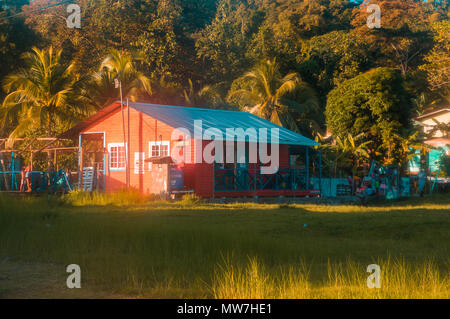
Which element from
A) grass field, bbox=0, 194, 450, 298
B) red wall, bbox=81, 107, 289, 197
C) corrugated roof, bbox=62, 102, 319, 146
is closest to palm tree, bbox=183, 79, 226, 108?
corrugated roof, bbox=62, 102, 319, 146

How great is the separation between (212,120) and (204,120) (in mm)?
637

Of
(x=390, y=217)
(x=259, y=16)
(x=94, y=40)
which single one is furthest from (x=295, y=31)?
(x=390, y=217)

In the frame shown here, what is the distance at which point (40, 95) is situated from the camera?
98.1 ft

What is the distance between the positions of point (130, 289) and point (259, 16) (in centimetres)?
4365

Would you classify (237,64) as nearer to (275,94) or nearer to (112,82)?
(275,94)

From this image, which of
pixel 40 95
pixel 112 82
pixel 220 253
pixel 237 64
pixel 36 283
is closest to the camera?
pixel 36 283

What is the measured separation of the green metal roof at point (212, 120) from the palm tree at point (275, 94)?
9.20m

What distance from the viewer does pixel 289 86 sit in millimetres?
35875

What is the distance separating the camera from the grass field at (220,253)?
21.2 feet

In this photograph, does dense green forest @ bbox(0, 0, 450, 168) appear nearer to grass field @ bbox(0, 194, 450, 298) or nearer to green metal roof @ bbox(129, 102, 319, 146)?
green metal roof @ bbox(129, 102, 319, 146)

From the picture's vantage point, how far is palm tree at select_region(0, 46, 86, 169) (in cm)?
2956

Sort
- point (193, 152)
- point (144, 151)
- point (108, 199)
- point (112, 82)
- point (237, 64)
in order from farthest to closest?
point (237, 64) < point (112, 82) < point (144, 151) < point (193, 152) < point (108, 199)

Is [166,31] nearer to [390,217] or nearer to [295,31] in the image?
[295,31]

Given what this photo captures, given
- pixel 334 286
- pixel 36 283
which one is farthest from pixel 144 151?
pixel 334 286
